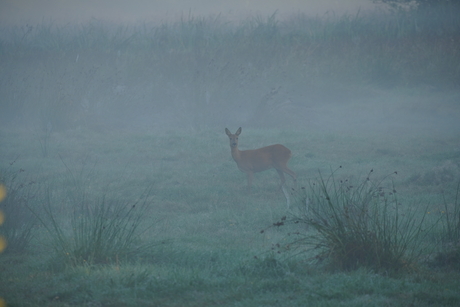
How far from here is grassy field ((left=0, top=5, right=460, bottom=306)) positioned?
17.4ft

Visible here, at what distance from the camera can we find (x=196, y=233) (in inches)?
310

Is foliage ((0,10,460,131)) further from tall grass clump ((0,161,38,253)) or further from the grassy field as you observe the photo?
tall grass clump ((0,161,38,253))

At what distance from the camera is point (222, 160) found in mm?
13508

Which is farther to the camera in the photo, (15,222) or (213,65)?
(213,65)

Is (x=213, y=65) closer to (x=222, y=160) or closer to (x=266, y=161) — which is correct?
(x=222, y=160)

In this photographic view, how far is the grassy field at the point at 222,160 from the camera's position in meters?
5.30

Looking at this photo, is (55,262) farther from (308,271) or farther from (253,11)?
(253,11)

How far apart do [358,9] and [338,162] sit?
18087 mm

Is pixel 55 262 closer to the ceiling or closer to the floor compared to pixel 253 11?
closer to the floor

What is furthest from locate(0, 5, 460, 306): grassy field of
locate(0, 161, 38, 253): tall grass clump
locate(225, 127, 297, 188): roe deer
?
locate(225, 127, 297, 188): roe deer

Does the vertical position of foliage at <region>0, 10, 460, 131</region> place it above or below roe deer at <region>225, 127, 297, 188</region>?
above

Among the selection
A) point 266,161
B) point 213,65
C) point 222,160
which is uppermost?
point 213,65

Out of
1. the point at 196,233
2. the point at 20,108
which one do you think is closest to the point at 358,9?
the point at 20,108

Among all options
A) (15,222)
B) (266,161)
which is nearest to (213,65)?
(266,161)
